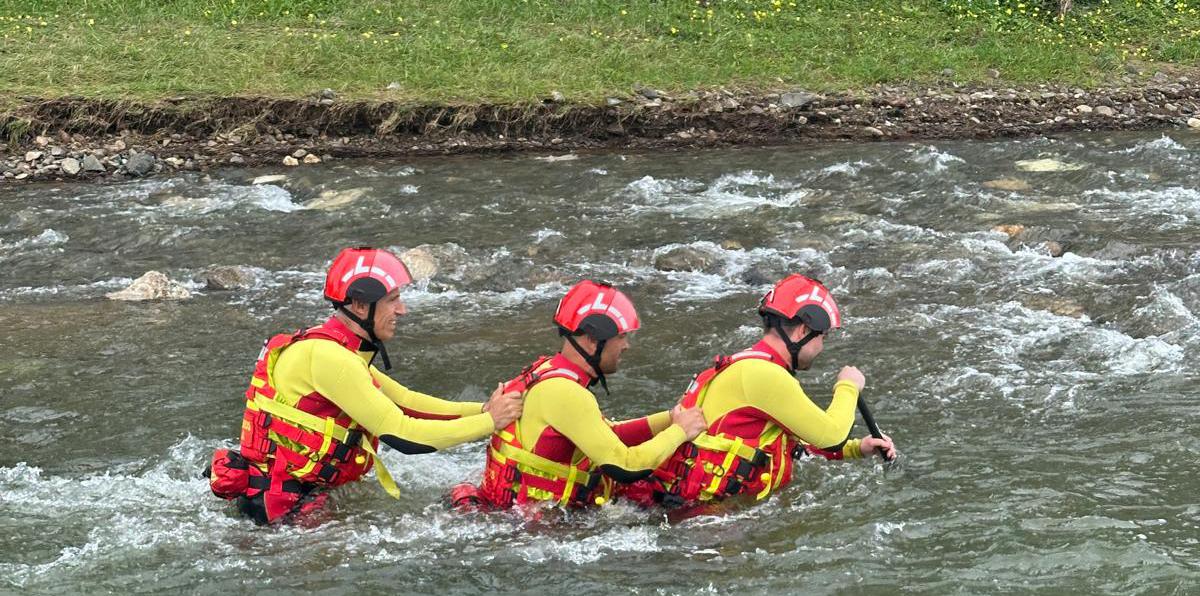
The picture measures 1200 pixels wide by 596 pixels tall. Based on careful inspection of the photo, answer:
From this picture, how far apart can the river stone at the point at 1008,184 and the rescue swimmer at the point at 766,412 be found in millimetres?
10176

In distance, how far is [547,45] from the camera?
24.1m

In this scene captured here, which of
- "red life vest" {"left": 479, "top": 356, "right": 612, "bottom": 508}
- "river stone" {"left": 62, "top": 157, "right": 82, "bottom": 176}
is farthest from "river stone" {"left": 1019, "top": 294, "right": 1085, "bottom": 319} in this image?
"river stone" {"left": 62, "top": 157, "right": 82, "bottom": 176}

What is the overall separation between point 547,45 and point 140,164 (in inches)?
289

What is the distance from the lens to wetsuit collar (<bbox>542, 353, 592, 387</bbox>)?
8195 mm

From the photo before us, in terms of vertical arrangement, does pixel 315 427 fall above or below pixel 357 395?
below

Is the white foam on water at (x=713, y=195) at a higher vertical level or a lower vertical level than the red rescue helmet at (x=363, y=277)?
lower

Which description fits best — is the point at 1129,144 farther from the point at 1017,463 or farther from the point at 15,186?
the point at 15,186

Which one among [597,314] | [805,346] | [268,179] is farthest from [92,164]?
[805,346]

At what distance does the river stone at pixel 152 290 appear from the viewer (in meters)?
14.7

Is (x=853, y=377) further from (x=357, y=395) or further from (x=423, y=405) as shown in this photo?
(x=357, y=395)

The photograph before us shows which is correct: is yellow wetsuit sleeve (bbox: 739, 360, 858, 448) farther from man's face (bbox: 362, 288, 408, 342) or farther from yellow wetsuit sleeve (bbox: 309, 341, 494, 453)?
man's face (bbox: 362, 288, 408, 342)

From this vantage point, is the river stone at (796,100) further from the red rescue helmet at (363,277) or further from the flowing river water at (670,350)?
the red rescue helmet at (363,277)

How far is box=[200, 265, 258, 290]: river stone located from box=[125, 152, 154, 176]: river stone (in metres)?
5.28

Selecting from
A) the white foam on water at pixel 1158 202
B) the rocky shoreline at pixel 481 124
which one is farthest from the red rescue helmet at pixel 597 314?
the rocky shoreline at pixel 481 124
